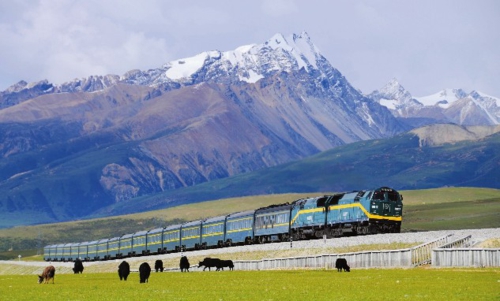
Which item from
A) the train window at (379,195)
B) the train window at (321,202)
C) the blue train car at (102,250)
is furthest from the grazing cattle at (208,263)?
the blue train car at (102,250)

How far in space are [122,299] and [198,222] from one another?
82816 mm

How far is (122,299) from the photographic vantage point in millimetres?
42938

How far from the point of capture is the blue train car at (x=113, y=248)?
15225cm

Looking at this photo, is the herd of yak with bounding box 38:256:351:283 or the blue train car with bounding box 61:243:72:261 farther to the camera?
the blue train car with bounding box 61:243:72:261

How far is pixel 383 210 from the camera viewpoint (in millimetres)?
89625

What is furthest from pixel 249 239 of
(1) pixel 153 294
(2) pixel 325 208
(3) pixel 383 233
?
(1) pixel 153 294

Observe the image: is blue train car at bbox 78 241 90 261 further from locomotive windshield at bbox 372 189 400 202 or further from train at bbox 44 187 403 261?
locomotive windshield at bbox 372 189 400 202

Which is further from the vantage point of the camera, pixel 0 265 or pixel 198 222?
pixel 0 265

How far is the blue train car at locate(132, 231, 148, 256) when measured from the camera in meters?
141

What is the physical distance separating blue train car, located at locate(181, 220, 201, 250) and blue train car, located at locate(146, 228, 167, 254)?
23.4ft

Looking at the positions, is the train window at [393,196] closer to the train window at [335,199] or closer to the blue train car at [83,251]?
the train window at [335,199]

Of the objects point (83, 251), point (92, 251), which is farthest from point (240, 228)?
point (83, 251)

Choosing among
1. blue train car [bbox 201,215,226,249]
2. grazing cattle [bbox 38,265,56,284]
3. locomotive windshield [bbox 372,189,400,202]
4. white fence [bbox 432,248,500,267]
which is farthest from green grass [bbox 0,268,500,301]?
blue train car [bbox 201,215,226,249]

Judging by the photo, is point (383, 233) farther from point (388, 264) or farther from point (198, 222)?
point (198, 222)
